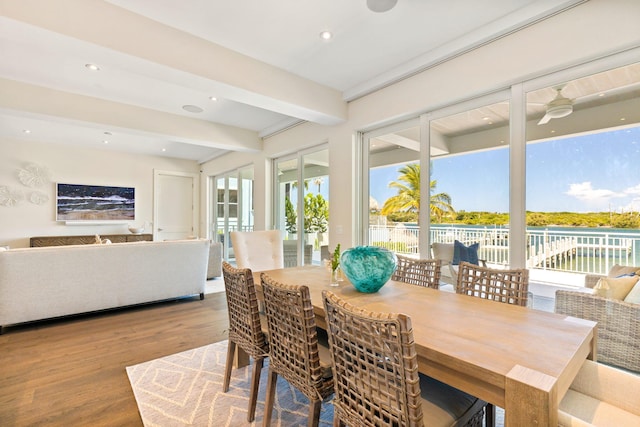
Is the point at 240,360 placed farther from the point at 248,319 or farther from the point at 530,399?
the point at 530,399

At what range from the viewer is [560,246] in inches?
96.2

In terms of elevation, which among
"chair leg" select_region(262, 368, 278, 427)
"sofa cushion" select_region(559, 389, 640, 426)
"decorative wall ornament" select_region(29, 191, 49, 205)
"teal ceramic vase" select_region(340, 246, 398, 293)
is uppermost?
"decorative wall ornament" select_region(29, 191, 49, 205)

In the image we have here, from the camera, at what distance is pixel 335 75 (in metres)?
3.43

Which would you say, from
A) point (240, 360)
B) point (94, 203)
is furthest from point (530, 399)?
point (94, 203)

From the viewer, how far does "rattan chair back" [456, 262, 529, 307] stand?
5.80ft

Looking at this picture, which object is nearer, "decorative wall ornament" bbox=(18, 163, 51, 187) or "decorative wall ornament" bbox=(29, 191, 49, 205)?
"decorative wall ornament" bbox=(18, 163, 51, 187)

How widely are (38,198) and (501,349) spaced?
8432 mm

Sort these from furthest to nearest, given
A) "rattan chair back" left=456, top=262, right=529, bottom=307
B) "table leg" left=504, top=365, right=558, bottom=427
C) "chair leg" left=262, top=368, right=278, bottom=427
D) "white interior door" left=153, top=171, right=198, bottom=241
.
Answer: "white interior door" left=153, top=171, right=198, bottom=241
"rattan chair back" left=456, top=262, right=529, bottom=307
"chair leg" left=262, top=368, right=278, bottom=427
"table leg" left=504, top=365, right=558, bottom=427

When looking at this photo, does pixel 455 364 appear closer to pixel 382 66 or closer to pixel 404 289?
pixel 404 289

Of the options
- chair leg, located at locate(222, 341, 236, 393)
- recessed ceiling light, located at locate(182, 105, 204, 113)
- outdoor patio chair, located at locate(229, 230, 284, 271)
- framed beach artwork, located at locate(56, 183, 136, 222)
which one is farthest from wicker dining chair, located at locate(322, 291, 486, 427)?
framed beach artwork, located at locate(56, 183, 136, 222)

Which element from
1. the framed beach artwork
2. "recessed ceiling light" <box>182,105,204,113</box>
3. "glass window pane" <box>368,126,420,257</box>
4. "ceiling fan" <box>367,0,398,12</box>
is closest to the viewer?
"ceiling fan" <box>367,0,398,12</box>

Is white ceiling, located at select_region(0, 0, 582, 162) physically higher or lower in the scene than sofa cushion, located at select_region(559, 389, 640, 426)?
higher

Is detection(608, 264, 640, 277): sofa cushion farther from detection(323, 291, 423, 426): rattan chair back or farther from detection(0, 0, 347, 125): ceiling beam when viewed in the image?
detection(0, 0, 347, 125): ceiling beam

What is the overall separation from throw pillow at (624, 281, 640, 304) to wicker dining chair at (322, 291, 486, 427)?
1.43m
